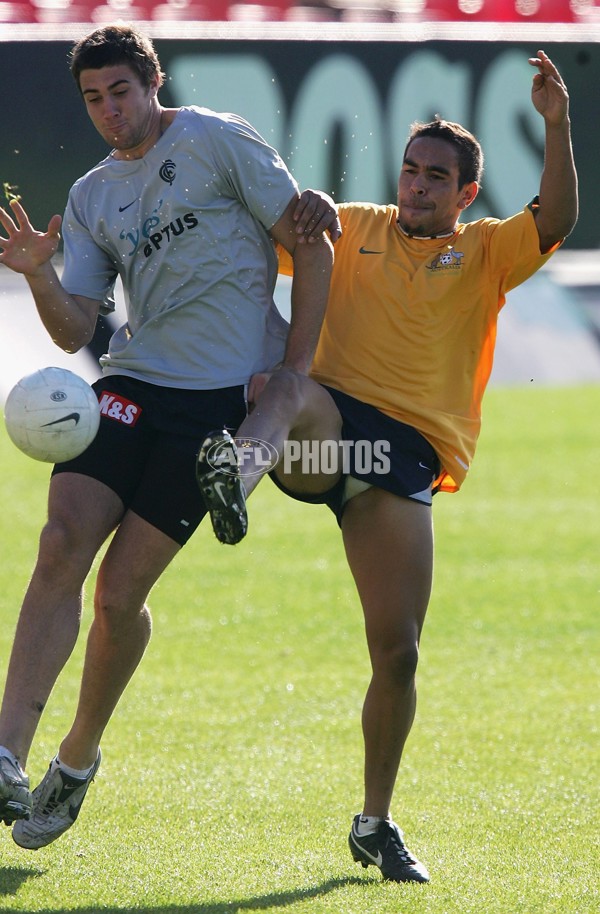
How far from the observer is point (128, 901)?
4.27 m

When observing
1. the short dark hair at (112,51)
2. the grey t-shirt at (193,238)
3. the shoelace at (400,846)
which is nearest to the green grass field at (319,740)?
the shoelace at (400,846)

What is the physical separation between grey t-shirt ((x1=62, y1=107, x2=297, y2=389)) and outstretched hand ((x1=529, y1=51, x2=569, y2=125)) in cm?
93

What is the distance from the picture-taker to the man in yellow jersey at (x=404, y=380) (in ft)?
15.4

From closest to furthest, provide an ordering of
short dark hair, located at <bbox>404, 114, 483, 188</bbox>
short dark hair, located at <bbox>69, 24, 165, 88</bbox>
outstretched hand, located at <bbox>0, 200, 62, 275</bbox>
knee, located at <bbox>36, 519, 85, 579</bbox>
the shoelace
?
knee, located at <bbox>36, 519, 85, 579</bbox> < short dark hair, located at <bbox>69, 24, 165, 88</bbox> < outstretched hand, located at <bbox>0, 200, 62, 275</bbox> < the shoelace < short dark hair, located at <bbox>404, 114, 483, 188</bbox>

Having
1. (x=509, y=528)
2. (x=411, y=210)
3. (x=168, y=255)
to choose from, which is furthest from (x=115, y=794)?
(x=509, y=528)

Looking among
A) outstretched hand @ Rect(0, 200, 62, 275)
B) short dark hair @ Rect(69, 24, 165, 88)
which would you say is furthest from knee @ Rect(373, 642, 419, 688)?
short dark hair @ Rect(69, 24, 165, 88)

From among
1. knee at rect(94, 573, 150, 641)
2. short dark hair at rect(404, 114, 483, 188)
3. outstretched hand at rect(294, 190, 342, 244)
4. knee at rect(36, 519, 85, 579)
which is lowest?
knee at rect(94, 573, 150, 641)

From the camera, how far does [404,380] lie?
488cm

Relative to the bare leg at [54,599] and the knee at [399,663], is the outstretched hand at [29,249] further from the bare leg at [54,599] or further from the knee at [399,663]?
the knee at [399,663]

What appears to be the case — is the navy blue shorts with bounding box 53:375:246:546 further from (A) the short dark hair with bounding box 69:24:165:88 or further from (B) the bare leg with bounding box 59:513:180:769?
(A) the short dark hair with bounding box 69:24:165:88

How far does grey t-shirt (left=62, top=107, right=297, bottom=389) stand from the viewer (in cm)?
462

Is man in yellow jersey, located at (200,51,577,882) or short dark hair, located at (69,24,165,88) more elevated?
short dark hair, located at (69,24,165,88)

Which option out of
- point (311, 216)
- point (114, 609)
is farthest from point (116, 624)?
point (311, 216)

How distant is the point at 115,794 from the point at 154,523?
1680 mm
